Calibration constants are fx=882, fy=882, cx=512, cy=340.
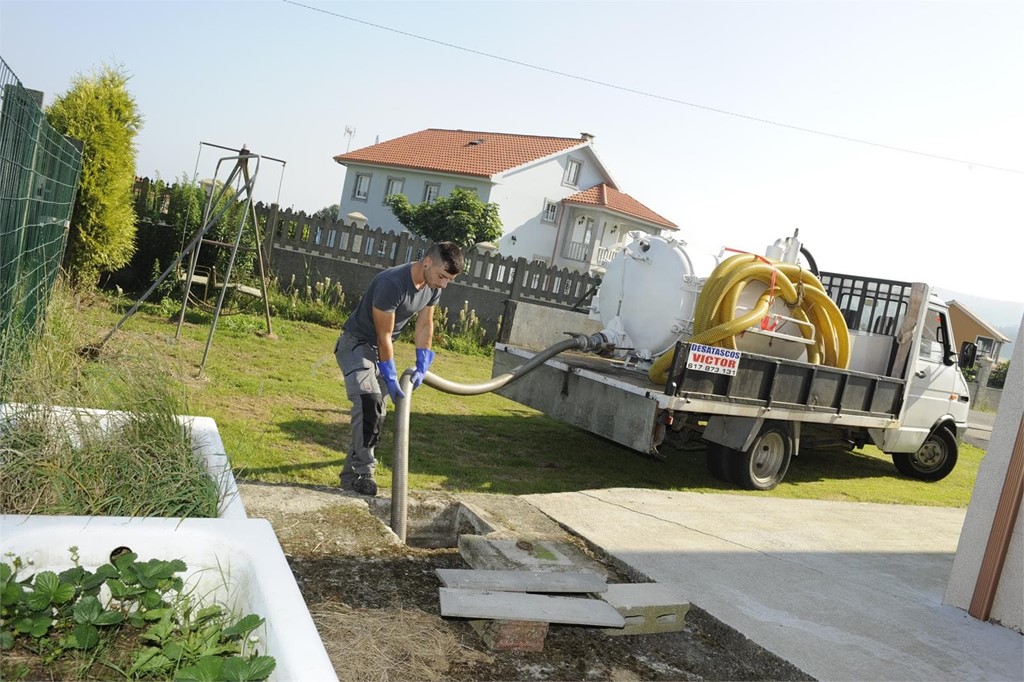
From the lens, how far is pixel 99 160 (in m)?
12.7

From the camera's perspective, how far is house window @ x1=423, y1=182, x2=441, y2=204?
4134 centimetres

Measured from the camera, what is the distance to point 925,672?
14.4 ft

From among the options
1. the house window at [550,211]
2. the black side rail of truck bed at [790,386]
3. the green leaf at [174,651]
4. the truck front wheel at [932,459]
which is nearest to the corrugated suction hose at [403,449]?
the black side rail of truck bed at [790,386]

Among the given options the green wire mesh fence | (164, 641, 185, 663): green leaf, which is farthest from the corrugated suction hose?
(164, 641, 185, 663): green leaf

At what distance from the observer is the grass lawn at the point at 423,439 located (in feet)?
24.4

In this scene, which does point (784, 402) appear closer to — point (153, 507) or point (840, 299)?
point (840, 299)

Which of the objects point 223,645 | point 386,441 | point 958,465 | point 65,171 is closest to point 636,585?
point 223,645

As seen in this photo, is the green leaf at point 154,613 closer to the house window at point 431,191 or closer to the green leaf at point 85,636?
the green leaf at point 85,636

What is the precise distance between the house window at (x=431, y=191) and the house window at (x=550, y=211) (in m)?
5.40

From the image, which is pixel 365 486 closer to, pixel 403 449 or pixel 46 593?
pixel 403 449

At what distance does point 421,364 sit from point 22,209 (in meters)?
2.75

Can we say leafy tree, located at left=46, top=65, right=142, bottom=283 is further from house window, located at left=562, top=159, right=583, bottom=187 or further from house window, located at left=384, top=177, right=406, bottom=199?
house window, located at left=562, top=159, right=583, bottom=187

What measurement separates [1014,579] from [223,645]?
15.6ft

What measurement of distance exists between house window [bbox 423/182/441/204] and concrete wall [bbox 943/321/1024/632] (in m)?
37.0
